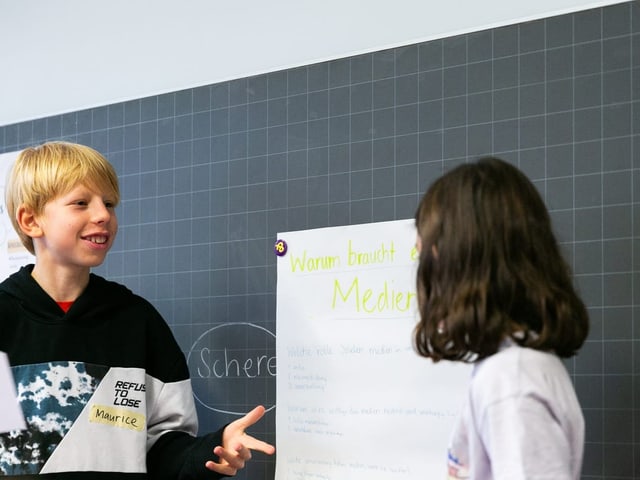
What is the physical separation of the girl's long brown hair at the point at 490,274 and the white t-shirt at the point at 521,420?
37 millimetres

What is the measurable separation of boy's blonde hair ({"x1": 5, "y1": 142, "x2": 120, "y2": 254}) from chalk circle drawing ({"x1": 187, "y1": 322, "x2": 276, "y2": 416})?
19.3 inches

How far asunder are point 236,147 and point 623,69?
959 millimetres

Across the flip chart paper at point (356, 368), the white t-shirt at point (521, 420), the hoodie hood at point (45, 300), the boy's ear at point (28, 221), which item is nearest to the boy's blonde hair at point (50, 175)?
the boy's ear at point (28, 221)

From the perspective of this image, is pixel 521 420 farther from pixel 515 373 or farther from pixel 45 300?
pixel 45 300

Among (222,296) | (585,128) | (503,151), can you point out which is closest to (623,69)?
(585,128)

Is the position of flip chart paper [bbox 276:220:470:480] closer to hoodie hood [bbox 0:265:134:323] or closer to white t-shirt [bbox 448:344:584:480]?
hoodie hood [bbox 0:265:134:323]

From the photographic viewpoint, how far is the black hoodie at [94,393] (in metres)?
1.88

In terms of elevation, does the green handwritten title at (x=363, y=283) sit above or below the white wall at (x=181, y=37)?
below

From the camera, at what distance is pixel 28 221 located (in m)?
1.98

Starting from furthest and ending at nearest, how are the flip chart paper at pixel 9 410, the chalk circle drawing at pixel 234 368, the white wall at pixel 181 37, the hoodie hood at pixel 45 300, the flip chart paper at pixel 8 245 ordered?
the flip chart paper at pixel 8 245 → the chalk circle drawing at pixel 234 368 → the white wall at pixel 181 37 → the hoodie hood at pixel 45 300 → the flip chart paper at pixel 9 410

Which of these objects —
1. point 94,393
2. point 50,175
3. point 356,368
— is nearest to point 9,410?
point 94,393

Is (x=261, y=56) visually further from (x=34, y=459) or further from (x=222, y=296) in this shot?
(x=34, y=459)

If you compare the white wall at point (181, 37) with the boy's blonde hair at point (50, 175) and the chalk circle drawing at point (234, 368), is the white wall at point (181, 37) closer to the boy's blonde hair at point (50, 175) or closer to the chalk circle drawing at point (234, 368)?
the boy's blonde hair at point (50, 175)

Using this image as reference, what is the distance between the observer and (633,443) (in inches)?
68.2
